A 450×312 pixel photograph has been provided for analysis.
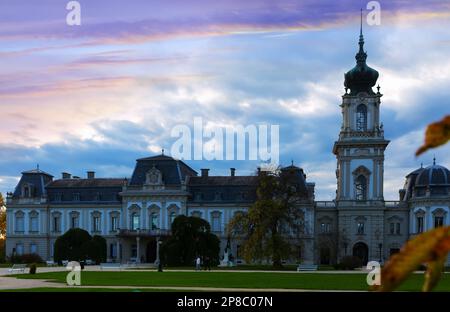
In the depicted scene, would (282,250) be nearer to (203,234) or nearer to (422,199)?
(203,234)

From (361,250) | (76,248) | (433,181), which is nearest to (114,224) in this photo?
(76,248)

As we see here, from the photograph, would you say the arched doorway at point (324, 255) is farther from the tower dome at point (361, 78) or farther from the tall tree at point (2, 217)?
the tall tree at point (2, 217)

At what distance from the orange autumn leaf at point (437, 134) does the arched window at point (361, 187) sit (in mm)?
64611

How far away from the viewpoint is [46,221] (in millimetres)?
72875

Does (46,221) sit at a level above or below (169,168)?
below

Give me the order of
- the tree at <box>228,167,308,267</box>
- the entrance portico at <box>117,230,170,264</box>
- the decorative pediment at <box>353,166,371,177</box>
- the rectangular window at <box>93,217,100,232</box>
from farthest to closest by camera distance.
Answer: the rectangular window at <box>93,217,100,232</box>, the entrance portico at <box>117,230,170,264</box>, the decorative pediment at <box>353,166,371,177</box>, the tree at <box>228,167,308,267</box>

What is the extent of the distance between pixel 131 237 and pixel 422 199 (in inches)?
1149

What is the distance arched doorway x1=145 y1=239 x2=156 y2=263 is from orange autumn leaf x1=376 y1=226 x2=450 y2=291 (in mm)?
68869

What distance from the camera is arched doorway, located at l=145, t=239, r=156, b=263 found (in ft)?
228

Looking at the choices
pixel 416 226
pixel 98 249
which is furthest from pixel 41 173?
pixel 416 226

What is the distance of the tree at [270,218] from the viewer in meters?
44.0

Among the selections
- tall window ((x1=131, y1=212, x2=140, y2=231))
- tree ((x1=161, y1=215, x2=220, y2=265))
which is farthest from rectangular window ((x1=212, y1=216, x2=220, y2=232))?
tree ((x1=161, y1=215, x2=220, y2=265))

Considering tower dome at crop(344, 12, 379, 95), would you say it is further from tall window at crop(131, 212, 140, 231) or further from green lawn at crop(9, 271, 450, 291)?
green lawn at crop(9, 271, 450, 291)

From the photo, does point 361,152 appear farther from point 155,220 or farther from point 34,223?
point 34,223
